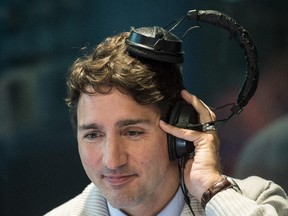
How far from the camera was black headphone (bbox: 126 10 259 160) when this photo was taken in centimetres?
125

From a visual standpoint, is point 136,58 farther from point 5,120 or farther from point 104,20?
point 5,120

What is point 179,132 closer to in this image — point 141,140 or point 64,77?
point 141,140

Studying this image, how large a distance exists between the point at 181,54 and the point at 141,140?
27cm

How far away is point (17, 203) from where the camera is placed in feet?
Result: 6.42

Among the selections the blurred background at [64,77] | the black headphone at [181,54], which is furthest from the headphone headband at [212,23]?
the blurred background at [64,77]

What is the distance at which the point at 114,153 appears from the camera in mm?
1270

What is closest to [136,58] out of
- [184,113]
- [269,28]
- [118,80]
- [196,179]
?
[118,80]

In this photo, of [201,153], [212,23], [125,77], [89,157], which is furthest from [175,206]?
[212,23]

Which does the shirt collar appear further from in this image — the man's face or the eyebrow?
the eyebrow

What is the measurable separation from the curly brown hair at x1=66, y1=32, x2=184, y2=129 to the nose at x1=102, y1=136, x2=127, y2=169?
0.13 meters

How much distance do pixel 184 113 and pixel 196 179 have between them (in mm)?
195

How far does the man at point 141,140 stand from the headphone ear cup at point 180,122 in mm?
17

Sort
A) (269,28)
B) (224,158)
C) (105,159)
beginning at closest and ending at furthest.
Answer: (105,159)
(269,28)
(224,158)

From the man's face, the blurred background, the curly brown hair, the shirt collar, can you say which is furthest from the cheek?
the blurred background
